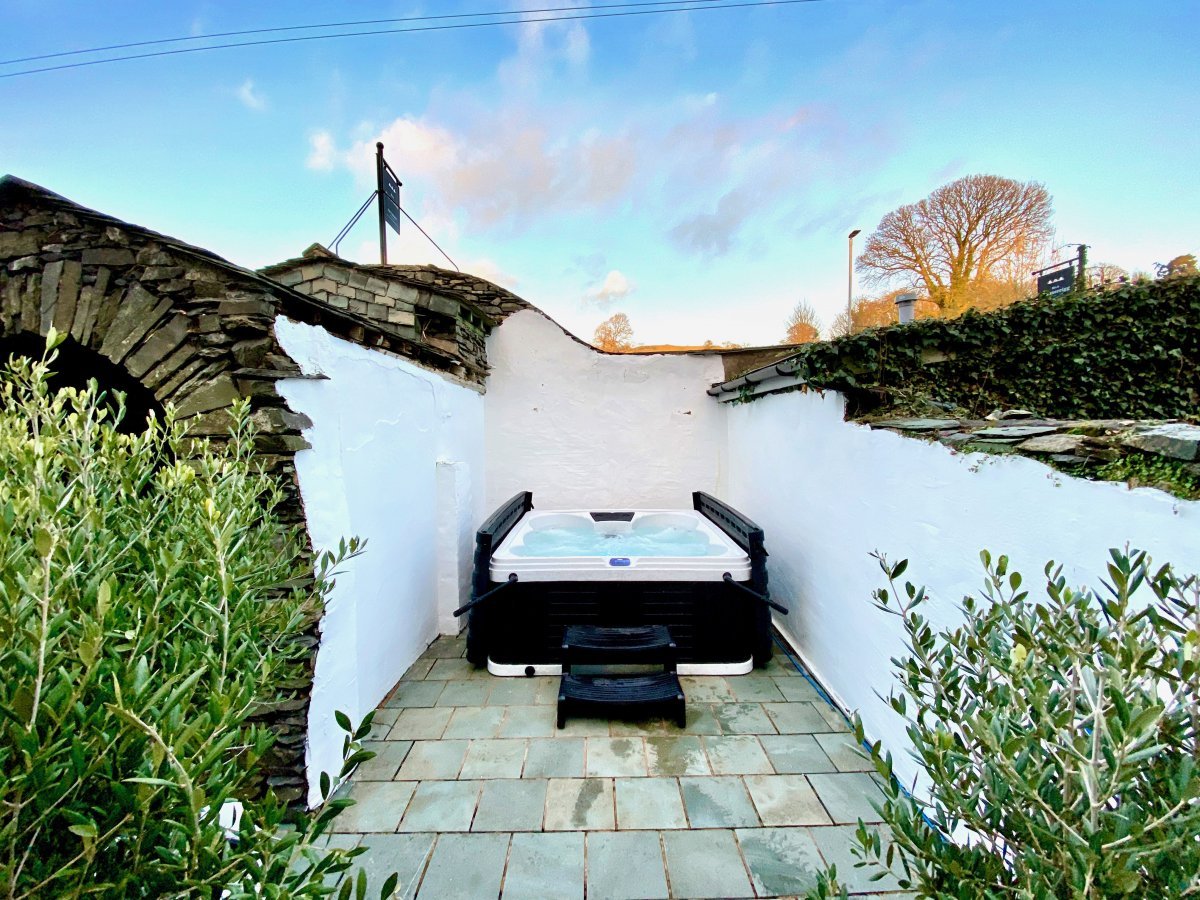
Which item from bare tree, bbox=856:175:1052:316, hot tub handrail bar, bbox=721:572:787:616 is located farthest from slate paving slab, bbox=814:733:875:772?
bare tree, bbox=856:175:1052:316

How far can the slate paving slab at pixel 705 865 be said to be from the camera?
6.32ft

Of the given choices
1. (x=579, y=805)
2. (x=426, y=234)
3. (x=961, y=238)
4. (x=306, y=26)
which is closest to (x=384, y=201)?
(x=426, y=234)

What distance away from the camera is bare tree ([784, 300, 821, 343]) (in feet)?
27.4

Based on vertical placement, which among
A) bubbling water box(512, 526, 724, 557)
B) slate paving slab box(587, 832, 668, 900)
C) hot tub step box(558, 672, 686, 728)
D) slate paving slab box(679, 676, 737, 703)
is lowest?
slate paving slab box(679, 676, 737, 703)

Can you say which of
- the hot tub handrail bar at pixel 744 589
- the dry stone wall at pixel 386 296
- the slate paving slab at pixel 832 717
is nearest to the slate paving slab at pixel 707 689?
the slate paving slab at pixel 832 717

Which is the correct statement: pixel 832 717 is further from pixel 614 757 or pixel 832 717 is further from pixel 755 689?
pixel 614 757

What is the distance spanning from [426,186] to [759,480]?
259 inches

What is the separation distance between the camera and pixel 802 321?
32.3 feet

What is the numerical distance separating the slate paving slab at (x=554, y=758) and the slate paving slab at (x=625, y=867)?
0.44 meters

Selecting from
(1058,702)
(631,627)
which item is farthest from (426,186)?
(1058,702)

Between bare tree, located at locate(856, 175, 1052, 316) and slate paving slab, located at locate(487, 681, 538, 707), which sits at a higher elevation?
bare tree, located at locate(856, 175, 1052, 316)

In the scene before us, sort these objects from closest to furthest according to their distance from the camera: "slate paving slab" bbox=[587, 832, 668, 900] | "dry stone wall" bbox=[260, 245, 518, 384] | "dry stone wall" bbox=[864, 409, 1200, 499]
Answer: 1. "dry stone wall" bbox=[864, 409, 1200, 499]
2. "slate paving slab" bbox=[587, 832, 668, 900]
3. "dry stone wall" bbox=[260, 245, 518, 384]

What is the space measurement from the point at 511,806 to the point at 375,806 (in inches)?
26.6

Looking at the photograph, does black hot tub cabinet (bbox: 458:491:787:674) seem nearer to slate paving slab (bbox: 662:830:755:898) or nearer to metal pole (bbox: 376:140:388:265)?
slate paving slab (bbox: 662:830:755:898)
